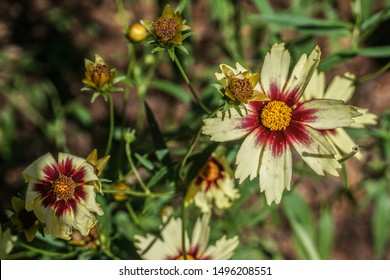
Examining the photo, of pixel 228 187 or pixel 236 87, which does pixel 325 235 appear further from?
pixel 236 87

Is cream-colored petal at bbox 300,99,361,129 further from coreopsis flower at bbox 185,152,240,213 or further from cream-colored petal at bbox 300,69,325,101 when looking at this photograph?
coreopsis flower at bbox 185,152,240,213

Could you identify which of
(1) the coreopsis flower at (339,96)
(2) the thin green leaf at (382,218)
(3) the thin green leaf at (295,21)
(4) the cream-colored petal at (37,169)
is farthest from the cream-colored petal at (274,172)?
(2) the thin green leaf at (382,218)

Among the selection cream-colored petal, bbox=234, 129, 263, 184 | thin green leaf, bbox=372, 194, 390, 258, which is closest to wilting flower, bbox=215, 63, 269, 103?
cream-colored petal, bbox=234, 129, 263, 184

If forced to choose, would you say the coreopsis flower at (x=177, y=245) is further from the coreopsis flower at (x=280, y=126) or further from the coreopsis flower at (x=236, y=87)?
the coreopsis flower at (x=236, y=87)

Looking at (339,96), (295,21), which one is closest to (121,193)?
(339,96)

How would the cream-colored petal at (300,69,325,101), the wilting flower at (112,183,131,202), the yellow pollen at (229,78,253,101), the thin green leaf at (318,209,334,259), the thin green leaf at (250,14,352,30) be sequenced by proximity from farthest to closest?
the thin green leaf at (318,209,334,259), the thin green leaf at (250,14,352,30), the cream-colored petal at (300,69,325,101), the wilting flower at (112,183,131,202), the yellow pollen at (229,78,253,101)

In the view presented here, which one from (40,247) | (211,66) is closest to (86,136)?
(211,66)
